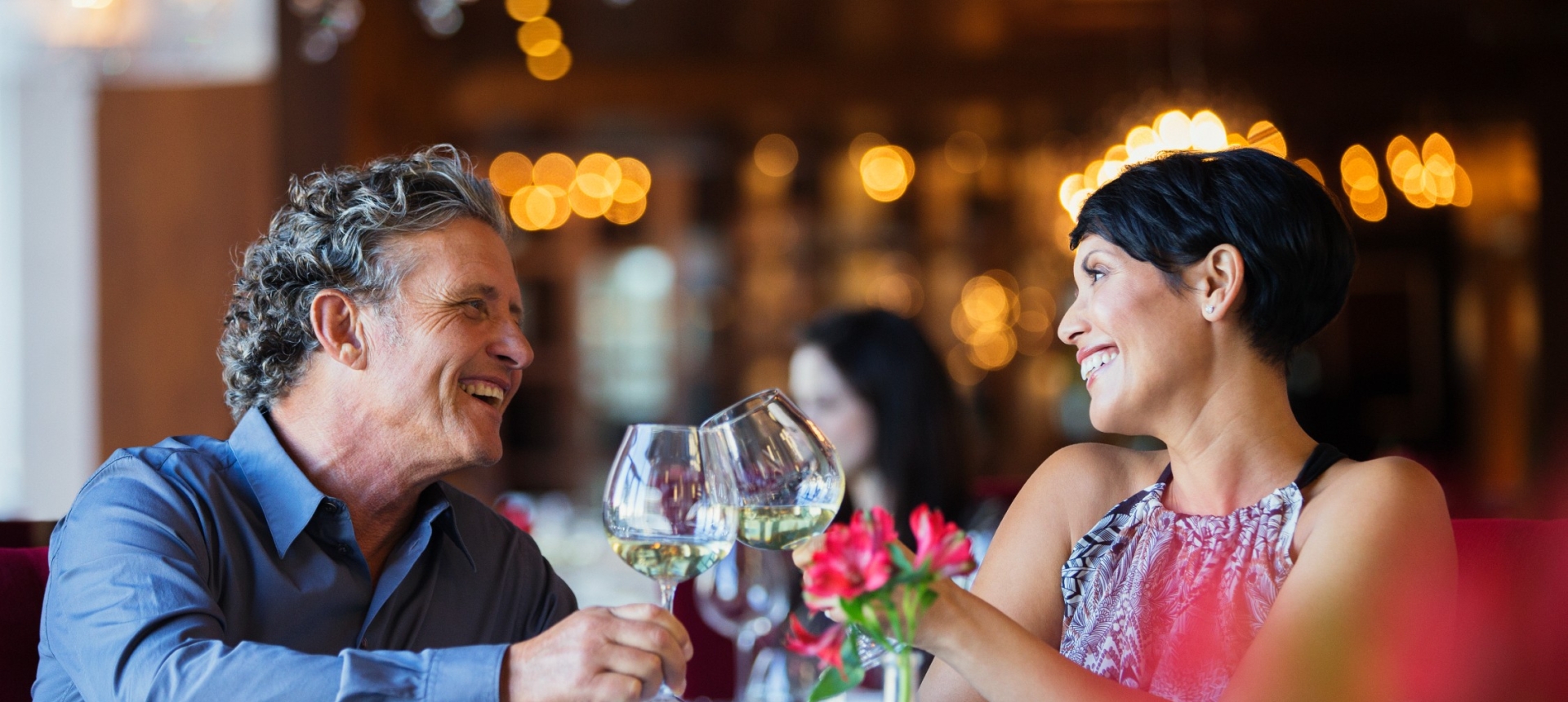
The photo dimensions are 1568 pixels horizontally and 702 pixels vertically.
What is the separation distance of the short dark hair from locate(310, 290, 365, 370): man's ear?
810mm

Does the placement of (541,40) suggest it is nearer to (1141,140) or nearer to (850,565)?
(1141,140)

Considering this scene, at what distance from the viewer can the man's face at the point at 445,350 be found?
4.74 ft

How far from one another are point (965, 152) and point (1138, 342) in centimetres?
699

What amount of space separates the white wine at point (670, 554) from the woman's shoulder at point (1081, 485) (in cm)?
55

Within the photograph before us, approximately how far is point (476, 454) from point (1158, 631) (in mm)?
746

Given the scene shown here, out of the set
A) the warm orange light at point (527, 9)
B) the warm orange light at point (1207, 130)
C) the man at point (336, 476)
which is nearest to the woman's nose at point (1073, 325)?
the man at point (336, 476)

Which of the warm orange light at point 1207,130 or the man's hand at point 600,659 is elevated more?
the warm orange light at point 1207,130

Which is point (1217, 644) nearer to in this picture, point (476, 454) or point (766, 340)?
point (476, 454)

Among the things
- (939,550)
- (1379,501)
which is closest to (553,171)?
(1379,501)

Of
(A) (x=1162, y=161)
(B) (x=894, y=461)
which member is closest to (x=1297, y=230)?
(A) (x=1162, y=161)

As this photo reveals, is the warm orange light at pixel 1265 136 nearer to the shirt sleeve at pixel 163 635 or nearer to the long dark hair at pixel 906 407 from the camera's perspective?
the long dark hair at pixel 906 407

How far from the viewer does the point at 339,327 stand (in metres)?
1.48

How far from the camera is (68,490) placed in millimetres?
3865

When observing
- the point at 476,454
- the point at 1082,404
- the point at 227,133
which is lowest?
the point at 1082,404
